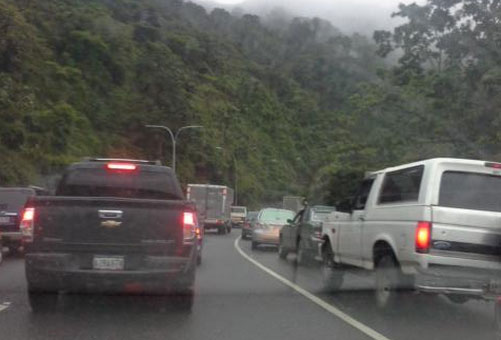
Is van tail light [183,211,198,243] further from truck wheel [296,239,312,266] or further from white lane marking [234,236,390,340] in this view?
truck wheel [296,239,312,266]

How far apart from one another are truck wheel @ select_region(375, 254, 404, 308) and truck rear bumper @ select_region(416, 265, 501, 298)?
2.48ft

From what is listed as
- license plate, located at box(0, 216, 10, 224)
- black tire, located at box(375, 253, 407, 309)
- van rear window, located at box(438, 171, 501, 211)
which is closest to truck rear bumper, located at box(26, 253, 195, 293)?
black tire, located at box(375, 253, 407, 309)

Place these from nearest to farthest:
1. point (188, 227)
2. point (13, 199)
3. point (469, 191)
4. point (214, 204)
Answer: point (188, 227) → point (469, 191) → point (13, 199) → point (214, 204)

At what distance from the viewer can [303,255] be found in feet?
56.8

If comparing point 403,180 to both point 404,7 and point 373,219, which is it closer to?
point 373,219

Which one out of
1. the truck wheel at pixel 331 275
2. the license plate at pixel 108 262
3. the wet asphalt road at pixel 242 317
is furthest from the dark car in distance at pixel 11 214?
the license plate at pixel 108 262

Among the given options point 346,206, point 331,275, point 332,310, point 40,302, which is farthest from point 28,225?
point 331,275

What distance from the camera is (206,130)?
6756 centimetres

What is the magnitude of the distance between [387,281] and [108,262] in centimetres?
382

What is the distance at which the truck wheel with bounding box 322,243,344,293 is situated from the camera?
40.7ft

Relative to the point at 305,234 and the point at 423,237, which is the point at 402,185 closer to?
the point at 423,237

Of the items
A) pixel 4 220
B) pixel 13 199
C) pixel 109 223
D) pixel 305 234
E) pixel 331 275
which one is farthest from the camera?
pixel 13 199

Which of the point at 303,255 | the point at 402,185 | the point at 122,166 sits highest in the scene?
the point at 122,166

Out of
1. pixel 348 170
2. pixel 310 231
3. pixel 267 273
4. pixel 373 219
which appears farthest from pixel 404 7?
pixel 373 219
